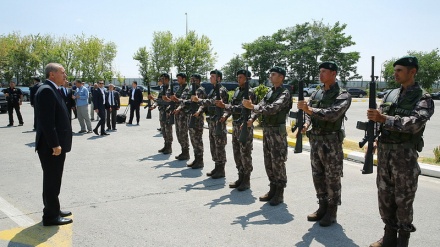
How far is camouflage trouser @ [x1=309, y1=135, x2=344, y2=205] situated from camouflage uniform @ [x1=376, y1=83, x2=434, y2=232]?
679 mm

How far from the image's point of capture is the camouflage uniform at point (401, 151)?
3361mm

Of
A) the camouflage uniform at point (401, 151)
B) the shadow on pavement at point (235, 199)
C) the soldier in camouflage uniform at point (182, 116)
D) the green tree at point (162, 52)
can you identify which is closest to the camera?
the camouflage uniform at point (401, 151)

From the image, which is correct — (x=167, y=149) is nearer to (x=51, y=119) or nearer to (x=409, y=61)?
(x=51, y=119)

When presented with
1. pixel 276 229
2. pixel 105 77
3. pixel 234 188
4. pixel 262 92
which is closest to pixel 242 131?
pixel 234 188

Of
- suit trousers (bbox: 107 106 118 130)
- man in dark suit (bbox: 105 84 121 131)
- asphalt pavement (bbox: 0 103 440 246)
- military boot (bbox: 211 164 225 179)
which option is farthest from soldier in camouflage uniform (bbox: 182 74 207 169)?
suit trousers (bbox: 107 106 118 130)

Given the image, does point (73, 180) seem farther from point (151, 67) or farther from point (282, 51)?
point (282, 51)

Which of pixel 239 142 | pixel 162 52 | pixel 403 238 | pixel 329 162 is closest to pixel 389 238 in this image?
pixel 403 238

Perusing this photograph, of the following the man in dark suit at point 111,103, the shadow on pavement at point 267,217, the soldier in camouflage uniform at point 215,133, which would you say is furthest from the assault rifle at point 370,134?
the man in dark suit at point 111,103

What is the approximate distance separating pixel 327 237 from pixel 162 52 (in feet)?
166

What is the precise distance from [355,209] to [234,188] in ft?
6.37

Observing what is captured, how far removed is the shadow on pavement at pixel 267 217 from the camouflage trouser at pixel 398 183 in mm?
1282

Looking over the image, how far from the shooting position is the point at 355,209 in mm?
4926

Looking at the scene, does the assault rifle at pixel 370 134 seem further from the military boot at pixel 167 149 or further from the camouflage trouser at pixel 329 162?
the military boot at pixel 167 149

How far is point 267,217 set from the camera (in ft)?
15.3
